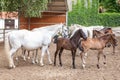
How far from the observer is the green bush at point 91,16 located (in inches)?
1188

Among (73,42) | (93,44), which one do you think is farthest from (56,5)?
(93,44)

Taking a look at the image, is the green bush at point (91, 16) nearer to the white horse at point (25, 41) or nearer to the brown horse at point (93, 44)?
the white horse at point (25, 41)

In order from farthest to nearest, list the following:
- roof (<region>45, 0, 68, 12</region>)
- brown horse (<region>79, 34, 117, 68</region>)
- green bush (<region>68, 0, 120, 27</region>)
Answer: green bush (<region>68, 0, 120, 27</region>) < roof (<region>45, 0, 68, 12</region>) < brown horse (<region>79, 34, 117, 68</region>)

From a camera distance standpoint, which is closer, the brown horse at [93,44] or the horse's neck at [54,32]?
the brown horse at [93,44]

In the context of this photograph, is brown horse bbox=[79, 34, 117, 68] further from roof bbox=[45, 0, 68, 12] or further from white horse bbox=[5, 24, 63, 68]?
roof bbox=[45, 0, 68, 12]

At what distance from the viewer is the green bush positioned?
3019cm

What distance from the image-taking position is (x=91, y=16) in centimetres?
3069

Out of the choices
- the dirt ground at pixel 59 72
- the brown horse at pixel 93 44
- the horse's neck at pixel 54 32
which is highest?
the horse's neck at pixel 54 32

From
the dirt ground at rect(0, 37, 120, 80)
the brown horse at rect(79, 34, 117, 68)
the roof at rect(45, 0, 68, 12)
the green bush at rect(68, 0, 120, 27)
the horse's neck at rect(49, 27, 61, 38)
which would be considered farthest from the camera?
the green bush at rect(68, 0, 120, 27)

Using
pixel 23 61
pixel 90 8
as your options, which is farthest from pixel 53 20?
pixel 23 61

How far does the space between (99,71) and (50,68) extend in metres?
1.65

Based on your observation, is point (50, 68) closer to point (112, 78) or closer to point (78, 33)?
point (78, 33)

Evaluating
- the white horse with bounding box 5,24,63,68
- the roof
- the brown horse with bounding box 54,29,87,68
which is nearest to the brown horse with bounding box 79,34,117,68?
the brown horse with bounding box 54,29,87,68

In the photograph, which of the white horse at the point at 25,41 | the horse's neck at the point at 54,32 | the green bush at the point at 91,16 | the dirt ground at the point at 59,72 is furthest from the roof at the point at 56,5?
the white horse at the point at 25,41
